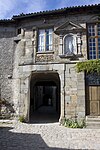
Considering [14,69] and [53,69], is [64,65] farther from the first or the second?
[14,69]

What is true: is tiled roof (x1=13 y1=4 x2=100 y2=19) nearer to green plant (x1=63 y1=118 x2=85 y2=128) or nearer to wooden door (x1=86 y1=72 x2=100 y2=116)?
wooden door (x1=86 y1=72 x2=100 y2=116)

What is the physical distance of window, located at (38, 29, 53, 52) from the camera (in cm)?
951

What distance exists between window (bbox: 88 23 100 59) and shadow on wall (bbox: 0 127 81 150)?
5052mm

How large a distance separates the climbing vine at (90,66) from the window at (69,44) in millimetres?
960

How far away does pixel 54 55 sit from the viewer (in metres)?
9.17

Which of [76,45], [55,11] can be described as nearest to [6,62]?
[55,11]

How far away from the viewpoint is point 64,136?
6371mm

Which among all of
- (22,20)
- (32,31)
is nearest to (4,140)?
(32,31)

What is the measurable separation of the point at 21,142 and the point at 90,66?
4.97 meters

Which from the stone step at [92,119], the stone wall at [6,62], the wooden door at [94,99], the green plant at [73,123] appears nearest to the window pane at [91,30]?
the wooden door at [94,99]

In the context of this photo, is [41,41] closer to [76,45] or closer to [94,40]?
[76,45]

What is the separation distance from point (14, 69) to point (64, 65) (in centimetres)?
298

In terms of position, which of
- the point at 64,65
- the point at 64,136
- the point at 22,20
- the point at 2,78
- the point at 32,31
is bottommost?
the point at 64,136

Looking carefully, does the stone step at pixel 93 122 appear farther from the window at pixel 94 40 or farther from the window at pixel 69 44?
the window at pixel 69 44
